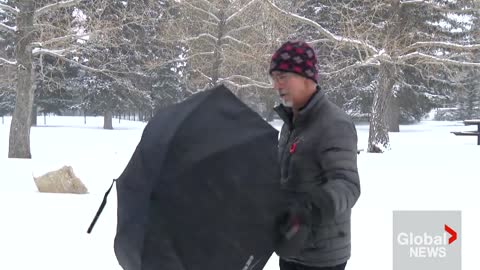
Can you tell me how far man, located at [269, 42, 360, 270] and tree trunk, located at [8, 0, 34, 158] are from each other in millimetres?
13146

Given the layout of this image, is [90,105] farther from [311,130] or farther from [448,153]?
[311,130]

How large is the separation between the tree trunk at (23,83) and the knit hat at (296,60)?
13.1 m

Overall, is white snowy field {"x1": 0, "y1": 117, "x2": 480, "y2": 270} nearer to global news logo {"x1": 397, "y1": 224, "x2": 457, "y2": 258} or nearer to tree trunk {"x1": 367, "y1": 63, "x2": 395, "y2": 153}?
global news logo {"x1": 397, "y1": 224, "x2": 457, "y2": 258}

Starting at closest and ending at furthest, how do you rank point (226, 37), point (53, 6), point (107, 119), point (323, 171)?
point (323, 171) < point (53, 6) < point (226, 37) < point (107, 119)

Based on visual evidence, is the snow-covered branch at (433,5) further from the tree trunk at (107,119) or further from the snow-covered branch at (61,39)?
the tree trunk at (107,119)

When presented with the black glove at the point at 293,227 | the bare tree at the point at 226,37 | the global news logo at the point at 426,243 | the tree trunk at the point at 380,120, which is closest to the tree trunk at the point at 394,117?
the bare tree at the point at 226,37

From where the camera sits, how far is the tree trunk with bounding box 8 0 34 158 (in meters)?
14.1

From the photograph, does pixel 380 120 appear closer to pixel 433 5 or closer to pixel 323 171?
pixel 433 5

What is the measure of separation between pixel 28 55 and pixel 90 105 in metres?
24.8

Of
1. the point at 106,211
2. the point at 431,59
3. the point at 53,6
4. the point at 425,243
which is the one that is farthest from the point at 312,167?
the point at 431,59

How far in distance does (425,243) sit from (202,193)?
138 inches

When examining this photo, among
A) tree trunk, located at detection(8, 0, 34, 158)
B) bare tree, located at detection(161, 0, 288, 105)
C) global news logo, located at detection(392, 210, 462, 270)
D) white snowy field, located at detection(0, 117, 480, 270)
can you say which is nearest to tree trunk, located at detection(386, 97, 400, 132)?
bare tree, located at detection(161, 0, 288, 105)

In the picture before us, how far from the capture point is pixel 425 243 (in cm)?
493

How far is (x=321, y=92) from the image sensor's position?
2379 mm
